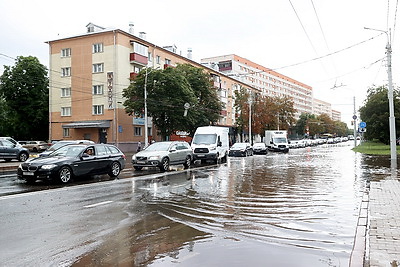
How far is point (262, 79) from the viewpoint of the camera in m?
106

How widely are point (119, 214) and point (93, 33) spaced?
40956mm

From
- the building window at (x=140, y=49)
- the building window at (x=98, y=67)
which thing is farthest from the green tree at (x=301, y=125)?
the building window at (x=98, y=67)

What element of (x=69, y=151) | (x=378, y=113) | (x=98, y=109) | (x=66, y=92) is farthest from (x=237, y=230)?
(x=66, y=92)

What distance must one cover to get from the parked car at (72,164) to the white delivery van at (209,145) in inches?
363

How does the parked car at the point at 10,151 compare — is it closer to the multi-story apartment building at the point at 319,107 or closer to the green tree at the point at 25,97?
the green tree at the point at 25,97

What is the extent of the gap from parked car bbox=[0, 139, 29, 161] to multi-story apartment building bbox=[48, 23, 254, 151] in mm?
19433

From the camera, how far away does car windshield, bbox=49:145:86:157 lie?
46.4 feet

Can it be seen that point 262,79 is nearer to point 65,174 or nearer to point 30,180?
point 65,174

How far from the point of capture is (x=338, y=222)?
7.25 metres

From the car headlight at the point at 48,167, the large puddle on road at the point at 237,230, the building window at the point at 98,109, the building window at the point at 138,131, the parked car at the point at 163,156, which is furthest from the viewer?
the building window at the point at 138,131

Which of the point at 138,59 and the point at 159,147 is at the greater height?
the point at 138,59

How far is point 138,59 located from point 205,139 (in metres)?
22.8

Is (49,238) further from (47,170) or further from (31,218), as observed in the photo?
(47,170)

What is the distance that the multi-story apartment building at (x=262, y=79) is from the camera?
90.1 metres
